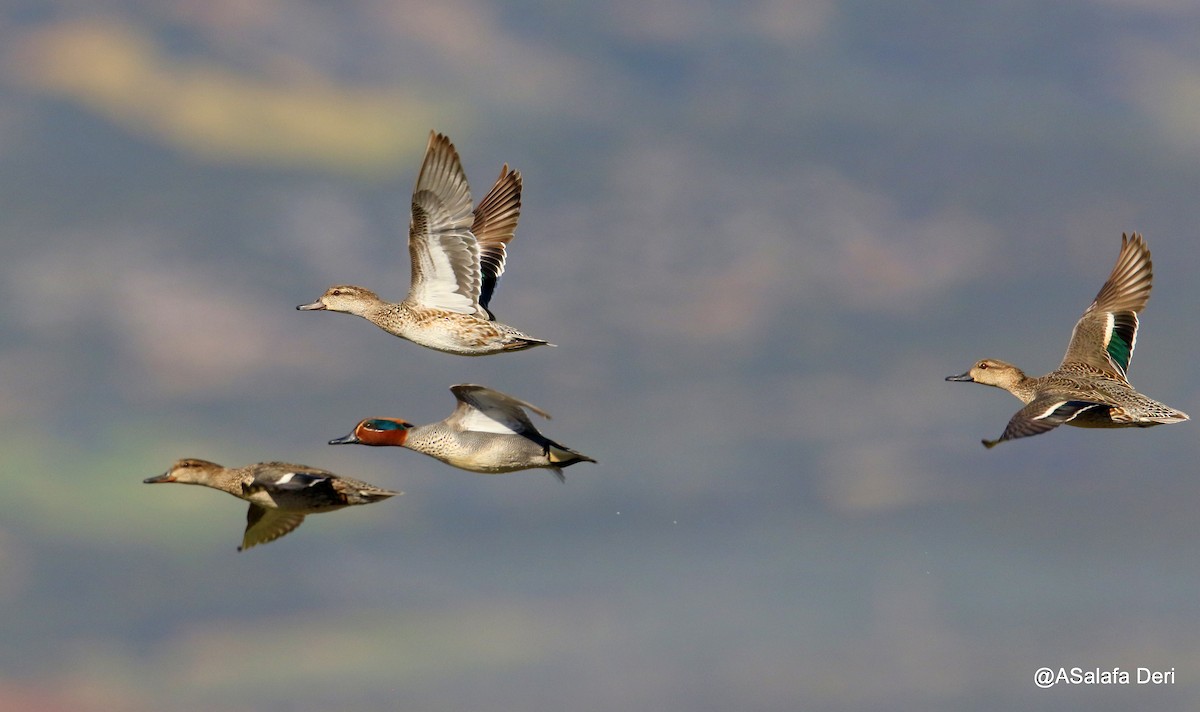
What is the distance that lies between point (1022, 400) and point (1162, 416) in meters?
3.11

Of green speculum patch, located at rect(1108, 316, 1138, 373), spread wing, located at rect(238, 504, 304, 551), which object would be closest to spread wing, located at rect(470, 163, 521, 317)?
spread wing, located at rect(238, 504, 304, 551)

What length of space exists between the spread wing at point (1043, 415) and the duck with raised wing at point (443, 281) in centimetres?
649

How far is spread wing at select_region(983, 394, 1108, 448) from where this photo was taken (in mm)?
20359

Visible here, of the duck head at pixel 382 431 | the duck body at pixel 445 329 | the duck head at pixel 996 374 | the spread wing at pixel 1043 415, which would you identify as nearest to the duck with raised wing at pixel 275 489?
the duck head at pixel 382 431

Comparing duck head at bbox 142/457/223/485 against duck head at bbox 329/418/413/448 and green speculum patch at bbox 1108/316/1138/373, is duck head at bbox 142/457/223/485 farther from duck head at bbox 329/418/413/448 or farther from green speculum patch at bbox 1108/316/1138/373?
green speculum patch at bbox 1108/316/1138/373

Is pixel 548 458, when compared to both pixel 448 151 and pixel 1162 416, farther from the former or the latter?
pixel 1162 416

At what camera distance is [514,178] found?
27750 mm

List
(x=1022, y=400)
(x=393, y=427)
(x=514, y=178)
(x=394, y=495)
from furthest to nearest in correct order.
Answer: (x=514, y=178) → (x=1022, y=400) → (x=393, y=427) → (x=394, y=495)

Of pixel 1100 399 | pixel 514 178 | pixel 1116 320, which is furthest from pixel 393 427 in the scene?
pixel 1116 320

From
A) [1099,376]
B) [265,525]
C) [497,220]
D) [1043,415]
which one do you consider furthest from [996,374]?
[265,525]

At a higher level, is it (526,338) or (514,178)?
(514,178)

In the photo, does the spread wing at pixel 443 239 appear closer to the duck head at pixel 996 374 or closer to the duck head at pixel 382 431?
the duck head at pixel 382 431

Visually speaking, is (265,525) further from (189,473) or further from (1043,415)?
(1043,415)

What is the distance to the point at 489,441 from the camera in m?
21.7
